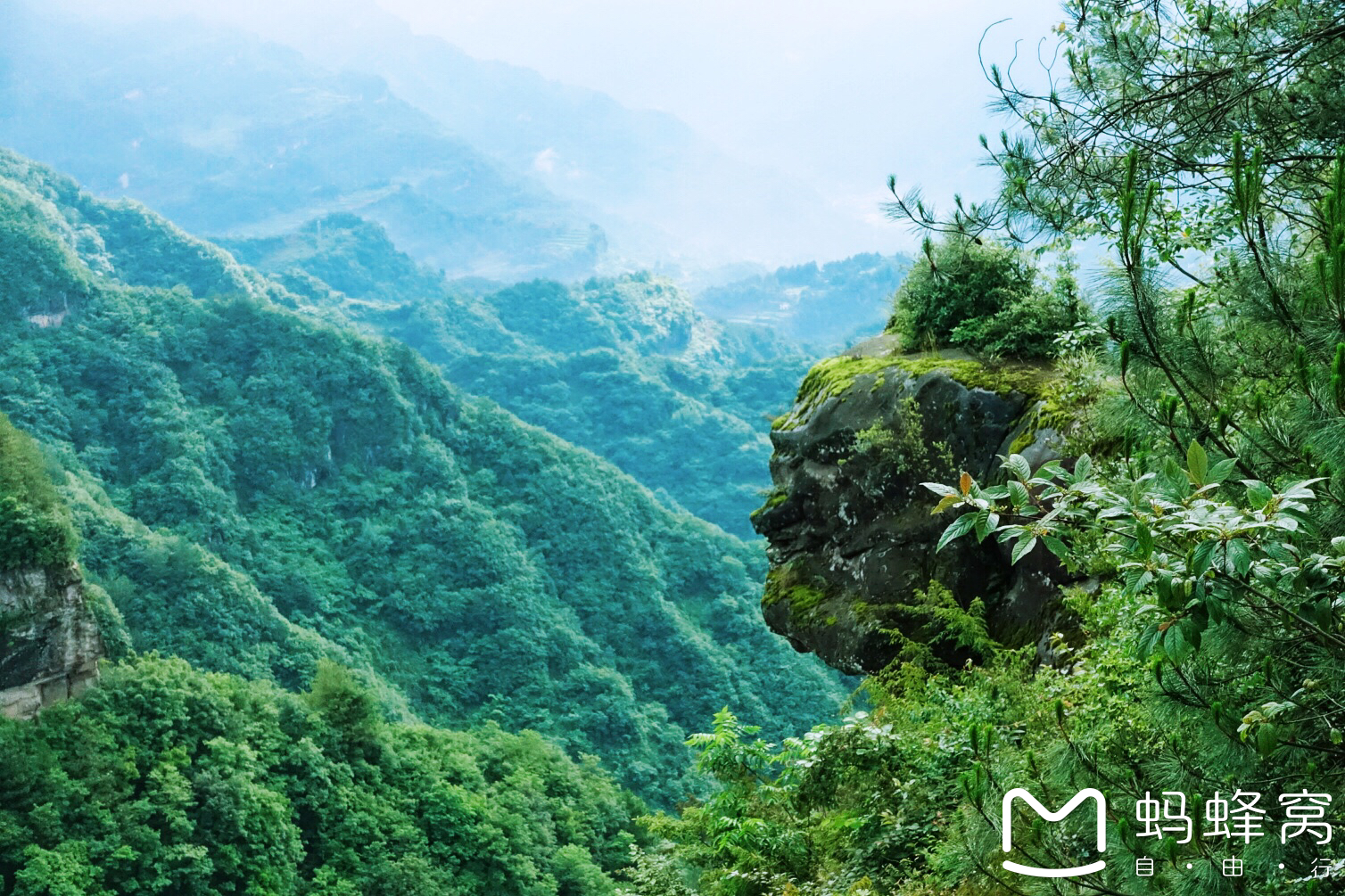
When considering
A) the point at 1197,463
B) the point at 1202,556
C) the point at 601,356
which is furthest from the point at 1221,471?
the point at 601,356

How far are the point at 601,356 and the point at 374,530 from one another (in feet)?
117

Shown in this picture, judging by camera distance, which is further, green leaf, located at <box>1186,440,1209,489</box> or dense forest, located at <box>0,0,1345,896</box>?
dense forest, located at <box>0,0,1345,896</box>

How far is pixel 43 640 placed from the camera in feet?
69.9

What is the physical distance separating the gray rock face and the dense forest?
52 centimetres

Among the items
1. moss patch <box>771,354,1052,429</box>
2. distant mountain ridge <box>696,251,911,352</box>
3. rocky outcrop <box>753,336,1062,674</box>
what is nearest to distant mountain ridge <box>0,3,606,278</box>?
distant mountain ridge <box>696,251,911,352</box>

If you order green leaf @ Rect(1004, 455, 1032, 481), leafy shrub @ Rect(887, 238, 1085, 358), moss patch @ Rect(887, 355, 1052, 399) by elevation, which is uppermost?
leafy shrub @ Rect(887, 238, 1085, 358)

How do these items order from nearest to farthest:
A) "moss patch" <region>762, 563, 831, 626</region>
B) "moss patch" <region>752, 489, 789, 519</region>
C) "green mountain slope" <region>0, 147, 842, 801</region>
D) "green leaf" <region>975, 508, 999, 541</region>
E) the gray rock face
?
"green leaf" <region>975, 508, 999, 541</region> → "moss patch" <region>762, 563, 831, 626</region> → "moss patch" <region>752, 489, 789, 519</region> → the gray rock face → "green mountain slope" <region>0, 147, 842, 801</region>

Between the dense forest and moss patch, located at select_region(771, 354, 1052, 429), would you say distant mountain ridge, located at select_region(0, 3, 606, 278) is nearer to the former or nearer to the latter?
the dense forest

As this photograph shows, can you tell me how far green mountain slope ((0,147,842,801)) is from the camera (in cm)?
3706

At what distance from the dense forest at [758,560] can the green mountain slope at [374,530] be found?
196 mm

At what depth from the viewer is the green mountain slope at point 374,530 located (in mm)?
37062

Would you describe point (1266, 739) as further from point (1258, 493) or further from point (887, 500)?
point (887, 500)

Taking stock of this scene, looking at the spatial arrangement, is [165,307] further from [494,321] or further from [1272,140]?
[1272,140]

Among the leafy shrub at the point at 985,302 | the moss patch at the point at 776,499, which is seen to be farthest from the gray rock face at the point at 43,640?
the leafy shrub at the point at 985,302
